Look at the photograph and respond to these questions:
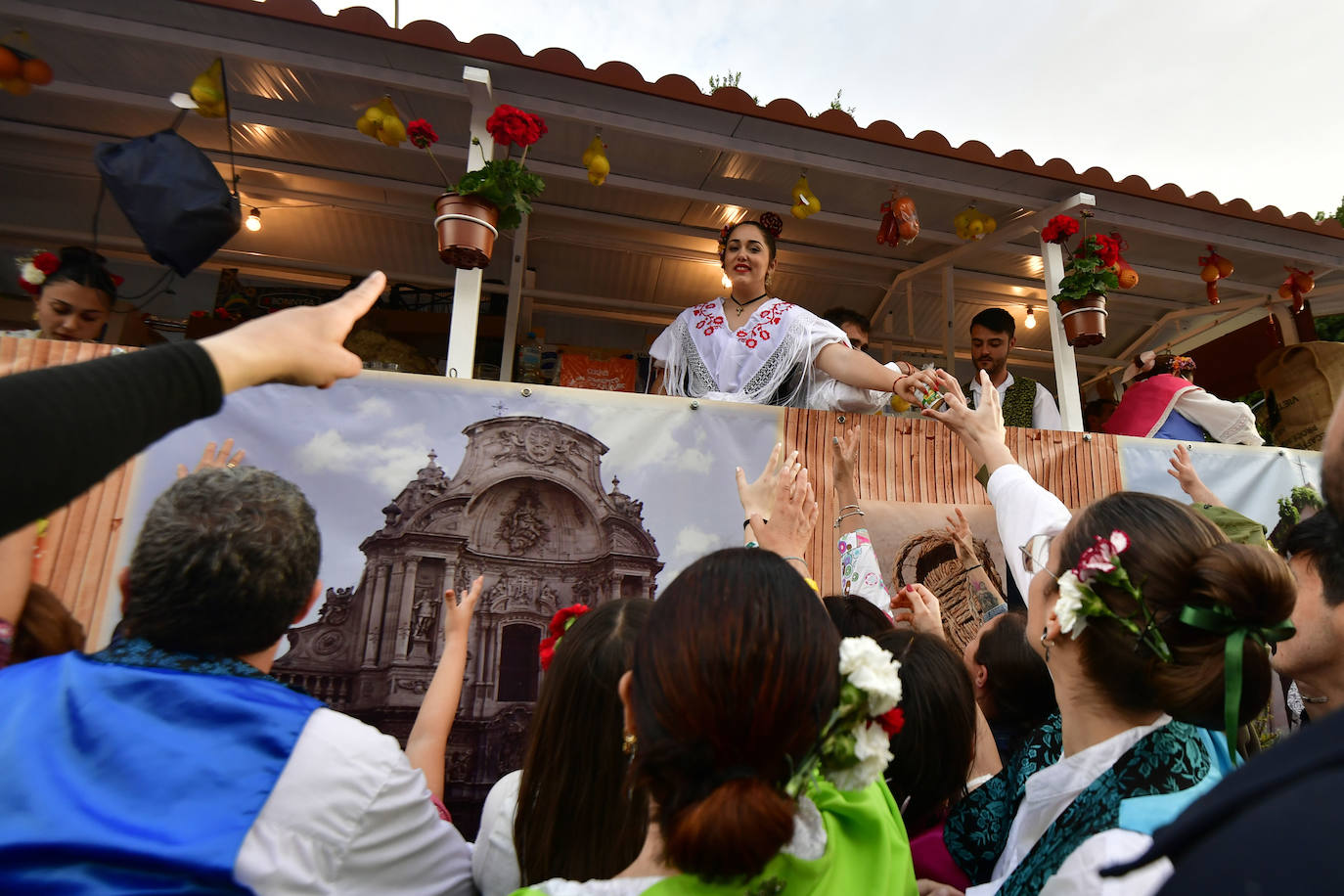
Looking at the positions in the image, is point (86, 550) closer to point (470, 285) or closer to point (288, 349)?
point (470, 285)

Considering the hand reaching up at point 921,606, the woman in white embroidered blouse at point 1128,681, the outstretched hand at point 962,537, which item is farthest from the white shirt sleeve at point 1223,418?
the woman in white embroidered blouse at point 1128,681

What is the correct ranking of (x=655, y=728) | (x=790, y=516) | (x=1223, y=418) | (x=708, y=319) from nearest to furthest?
(x=655, y=728)
(x=790, y=516)
(x=708, y=319)
(x=1223, y=418)

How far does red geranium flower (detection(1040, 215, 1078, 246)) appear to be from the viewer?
3627 mm

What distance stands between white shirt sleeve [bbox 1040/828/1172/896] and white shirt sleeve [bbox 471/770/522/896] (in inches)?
34.5

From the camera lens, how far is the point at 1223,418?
11.9ft

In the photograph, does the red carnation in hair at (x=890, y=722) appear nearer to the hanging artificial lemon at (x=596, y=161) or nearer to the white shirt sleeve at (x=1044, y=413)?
the hanging artificial lemon at (x=596, y=161)

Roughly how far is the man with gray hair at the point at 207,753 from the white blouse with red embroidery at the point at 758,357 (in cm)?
200

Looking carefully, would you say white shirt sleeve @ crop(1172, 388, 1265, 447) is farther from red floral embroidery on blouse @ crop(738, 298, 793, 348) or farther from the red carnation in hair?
the red carnation in hair

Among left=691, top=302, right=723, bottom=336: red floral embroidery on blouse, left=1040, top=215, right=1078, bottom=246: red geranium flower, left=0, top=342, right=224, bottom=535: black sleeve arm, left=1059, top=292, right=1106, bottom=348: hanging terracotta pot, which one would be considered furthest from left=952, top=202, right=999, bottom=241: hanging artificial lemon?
left=0, top=342, right=224, bottom=535: black sleeve arm

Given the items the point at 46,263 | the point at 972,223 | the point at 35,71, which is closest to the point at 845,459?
the point at 972,223

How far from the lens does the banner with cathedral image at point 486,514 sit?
2.23m

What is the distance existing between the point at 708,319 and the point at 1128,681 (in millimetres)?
2339

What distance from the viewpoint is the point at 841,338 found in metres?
3.09

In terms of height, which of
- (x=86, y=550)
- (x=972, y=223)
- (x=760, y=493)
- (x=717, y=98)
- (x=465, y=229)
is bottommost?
(x=86, y=550)
